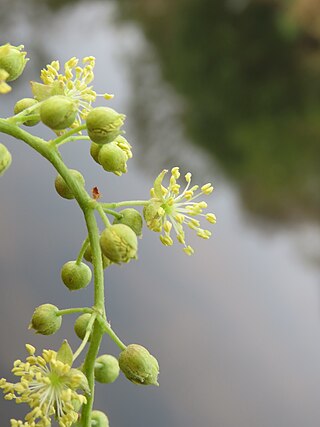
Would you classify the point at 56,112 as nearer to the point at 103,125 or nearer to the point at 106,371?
the point at 103,125

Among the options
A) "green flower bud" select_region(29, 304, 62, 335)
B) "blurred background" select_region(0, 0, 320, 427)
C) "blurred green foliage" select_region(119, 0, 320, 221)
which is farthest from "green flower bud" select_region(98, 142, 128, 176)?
"blurred green foliage" select_region(119, 0, 320, 221)

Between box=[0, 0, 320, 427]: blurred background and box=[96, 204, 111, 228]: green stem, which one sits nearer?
box=[96, 204, 111, 228]: green stem

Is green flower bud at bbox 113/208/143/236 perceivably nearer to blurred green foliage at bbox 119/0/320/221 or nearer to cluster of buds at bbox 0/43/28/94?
cluster of buds at bbox 0/43/28/94

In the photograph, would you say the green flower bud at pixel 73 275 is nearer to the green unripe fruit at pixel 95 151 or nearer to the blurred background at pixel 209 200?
the green unripe fruit at pixel 95 151

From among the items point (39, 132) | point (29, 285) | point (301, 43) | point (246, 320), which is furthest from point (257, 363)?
point (301, 43)

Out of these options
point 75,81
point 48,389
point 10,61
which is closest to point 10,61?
point 10,61

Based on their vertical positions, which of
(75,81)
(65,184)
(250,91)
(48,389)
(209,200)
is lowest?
(48,389)
